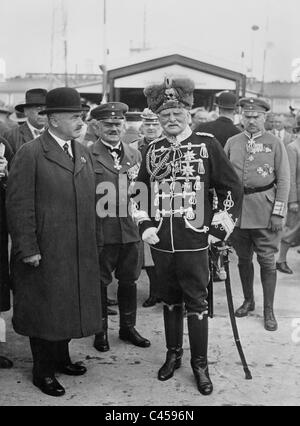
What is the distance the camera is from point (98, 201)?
13.4 feet

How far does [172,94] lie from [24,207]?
121 cm

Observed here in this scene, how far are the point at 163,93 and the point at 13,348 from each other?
2.28m

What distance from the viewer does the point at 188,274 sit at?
11.7 ft

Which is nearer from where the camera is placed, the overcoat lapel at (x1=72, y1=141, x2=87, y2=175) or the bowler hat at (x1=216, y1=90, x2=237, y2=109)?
the overcoat lapel at (x1=72, y1=141, x2=87, y2=175)

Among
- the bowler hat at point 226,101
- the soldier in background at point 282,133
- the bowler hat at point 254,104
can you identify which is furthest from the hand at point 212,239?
the soldier in background at point 282,133

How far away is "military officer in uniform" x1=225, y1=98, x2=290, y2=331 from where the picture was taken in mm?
4746

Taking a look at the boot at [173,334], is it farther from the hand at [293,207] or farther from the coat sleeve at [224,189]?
the hand at [293,207]

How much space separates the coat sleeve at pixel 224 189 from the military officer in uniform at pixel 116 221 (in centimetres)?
96

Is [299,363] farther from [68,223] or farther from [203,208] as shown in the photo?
[68,223]

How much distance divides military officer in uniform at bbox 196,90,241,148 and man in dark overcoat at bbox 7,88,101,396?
2552mm

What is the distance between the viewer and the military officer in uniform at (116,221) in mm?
4266

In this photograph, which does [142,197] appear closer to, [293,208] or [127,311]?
[127,311]

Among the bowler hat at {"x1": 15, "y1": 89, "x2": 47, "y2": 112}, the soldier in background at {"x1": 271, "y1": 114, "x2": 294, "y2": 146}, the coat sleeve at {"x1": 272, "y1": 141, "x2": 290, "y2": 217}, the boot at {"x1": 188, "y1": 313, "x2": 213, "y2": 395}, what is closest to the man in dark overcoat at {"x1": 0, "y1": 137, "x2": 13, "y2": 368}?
the boot at {"x1": 188, "y1": 313, "x2": 213, "y2": 395}

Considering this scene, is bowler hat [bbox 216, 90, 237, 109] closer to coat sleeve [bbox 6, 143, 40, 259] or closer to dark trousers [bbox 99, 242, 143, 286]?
dark trousers [bbox 99, 242, 143, 286]
